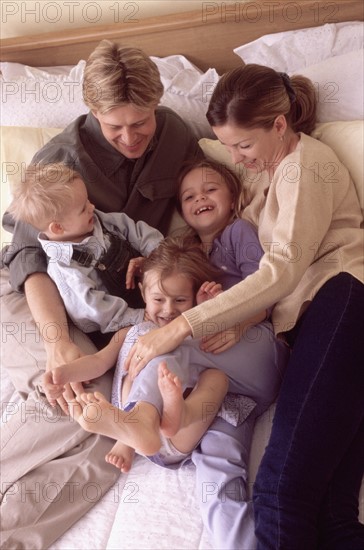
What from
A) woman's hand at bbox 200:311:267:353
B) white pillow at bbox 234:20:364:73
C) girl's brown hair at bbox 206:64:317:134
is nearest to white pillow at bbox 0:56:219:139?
white pillow at bbox 234:20:364:73

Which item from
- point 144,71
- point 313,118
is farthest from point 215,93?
point 313,118

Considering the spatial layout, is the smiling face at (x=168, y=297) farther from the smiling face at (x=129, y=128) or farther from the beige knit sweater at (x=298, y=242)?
the smiling face at (x=129, y=128)

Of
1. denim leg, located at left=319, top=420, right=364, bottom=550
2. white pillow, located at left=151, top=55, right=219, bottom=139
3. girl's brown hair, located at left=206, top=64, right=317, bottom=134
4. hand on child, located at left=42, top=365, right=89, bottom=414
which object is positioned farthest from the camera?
white pillow, located at left=151, top=55, right=219, bottom=139

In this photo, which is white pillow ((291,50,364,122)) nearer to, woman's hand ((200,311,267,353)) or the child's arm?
woman's hand ((200,311,267,353))

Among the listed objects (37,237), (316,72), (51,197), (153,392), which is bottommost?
(153,392)

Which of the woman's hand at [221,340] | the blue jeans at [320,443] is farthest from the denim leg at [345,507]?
the woman's hand at [221,340]

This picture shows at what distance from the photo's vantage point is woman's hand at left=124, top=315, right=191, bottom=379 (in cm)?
125

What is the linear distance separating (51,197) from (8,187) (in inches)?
17.1

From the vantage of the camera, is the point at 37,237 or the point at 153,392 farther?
the point at 37,237

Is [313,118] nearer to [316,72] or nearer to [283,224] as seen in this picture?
[316,72]

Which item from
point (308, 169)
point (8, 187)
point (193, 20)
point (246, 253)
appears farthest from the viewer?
point (193, 20)

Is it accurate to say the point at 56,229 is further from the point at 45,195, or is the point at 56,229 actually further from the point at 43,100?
the point at 43,100

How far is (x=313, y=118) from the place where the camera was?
1.56m

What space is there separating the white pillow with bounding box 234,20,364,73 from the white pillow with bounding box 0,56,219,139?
0.18 metres
